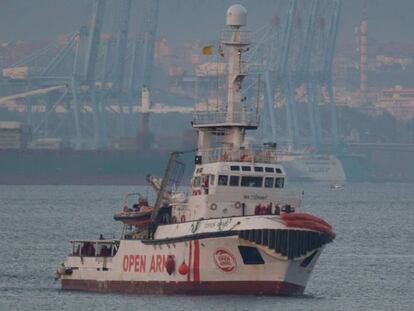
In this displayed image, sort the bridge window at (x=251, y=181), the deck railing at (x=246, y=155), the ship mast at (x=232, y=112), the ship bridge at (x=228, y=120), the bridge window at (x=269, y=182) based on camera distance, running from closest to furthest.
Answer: the bridge window at (x=251, y=181)
the bridge window at (x=269, y=182)
the deck railing at (x=246, y=155)
the ship bridge at (x=228, y=120)
the ship mast at (x=232, y=112)

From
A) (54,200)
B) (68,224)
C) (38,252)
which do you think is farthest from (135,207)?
(54,200)

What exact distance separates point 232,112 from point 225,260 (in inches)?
241

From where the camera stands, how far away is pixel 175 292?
5972cm

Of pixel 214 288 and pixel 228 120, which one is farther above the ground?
pixel 228 120

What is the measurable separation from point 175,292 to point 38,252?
2540 cm

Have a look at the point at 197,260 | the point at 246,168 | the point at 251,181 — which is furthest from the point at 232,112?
the point at 197,260

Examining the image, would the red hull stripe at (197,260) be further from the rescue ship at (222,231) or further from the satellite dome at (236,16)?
the satellite dome at (236,16)

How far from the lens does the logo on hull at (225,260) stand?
58.3m

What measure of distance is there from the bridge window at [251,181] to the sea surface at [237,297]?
12.5 ft

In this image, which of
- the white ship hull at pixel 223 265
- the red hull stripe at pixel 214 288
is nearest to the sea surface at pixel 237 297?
the red hull stripe at pixel 214 288

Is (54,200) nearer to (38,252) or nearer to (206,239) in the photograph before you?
(38,252)

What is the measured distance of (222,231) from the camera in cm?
5816

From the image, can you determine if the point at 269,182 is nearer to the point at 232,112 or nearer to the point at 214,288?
the point at 232,112

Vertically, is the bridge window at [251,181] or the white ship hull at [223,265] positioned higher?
the bridge window at [251,181]
